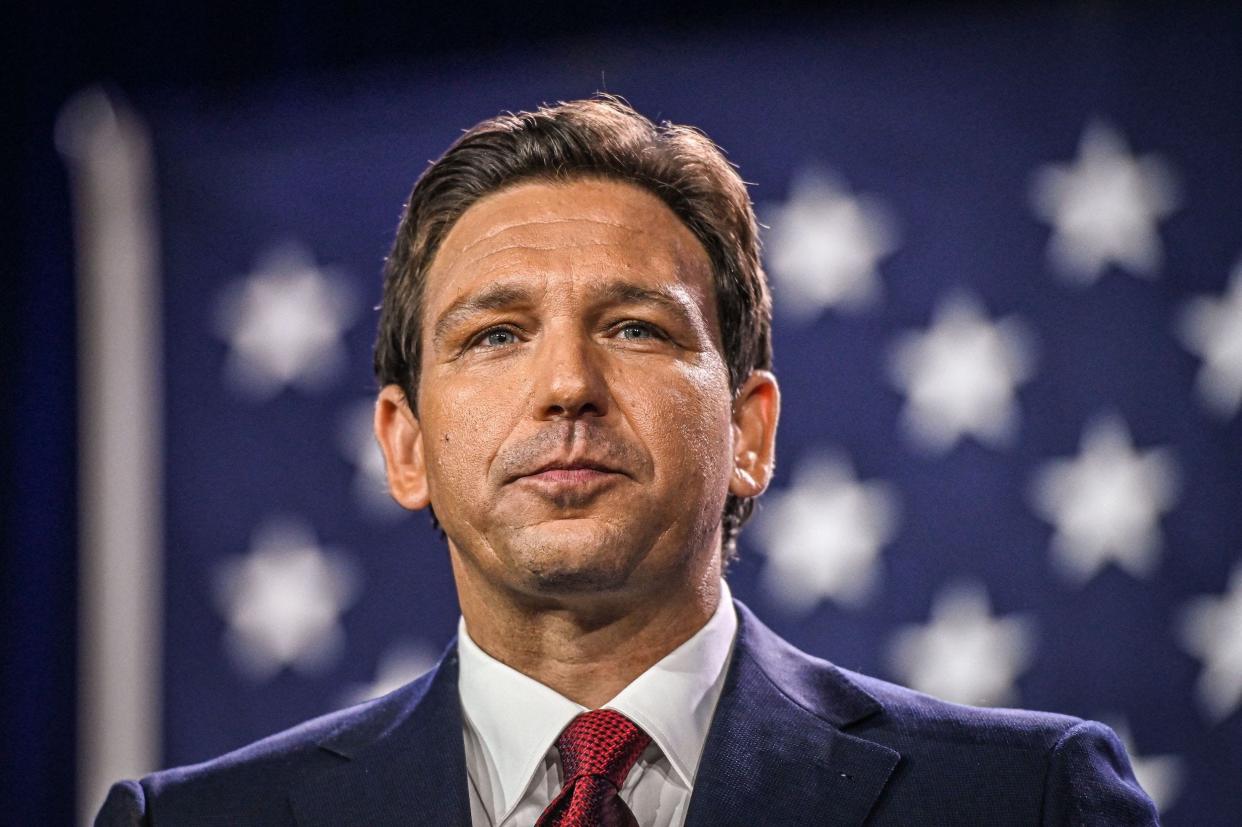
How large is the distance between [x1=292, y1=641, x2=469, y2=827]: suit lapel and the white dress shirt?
4 cm

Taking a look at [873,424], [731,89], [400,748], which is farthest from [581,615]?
[731,89]

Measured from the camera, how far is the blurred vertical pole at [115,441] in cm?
404

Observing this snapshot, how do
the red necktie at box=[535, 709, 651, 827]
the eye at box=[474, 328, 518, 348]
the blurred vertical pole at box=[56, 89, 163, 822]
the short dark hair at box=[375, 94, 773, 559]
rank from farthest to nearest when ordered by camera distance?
the blurred vertical pole at box=[56, 89, 163, 822]
the short dark hair at box=[375, 94, 773, 559]
the eye at box=[474, 328, 518, 348]
the red necktie at box=[535, 709, 651, 827]

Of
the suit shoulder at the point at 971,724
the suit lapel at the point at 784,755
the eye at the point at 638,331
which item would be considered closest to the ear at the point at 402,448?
the eye at the point at 638,331

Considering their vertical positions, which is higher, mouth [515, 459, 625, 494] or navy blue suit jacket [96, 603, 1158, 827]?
mouth [515, 459, 625, 494]

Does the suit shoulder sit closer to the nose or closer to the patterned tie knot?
the patterned tie knot

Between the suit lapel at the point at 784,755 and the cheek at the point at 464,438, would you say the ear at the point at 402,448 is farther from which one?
the suit lapel at the point at 784,755

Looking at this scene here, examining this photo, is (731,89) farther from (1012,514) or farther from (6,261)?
(6,261)

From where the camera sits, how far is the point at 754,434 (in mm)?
2488

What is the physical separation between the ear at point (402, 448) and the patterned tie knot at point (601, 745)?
0.50 m

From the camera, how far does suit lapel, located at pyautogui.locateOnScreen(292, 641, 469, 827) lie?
6.99 ft

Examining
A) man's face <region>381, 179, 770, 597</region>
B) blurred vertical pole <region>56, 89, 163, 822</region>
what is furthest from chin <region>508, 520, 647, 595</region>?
blurred vertical pole <region>56, 89, 163, 822</region>

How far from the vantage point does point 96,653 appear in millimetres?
4035

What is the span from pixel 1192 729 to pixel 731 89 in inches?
81.2
